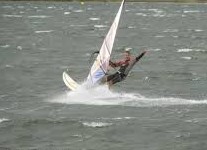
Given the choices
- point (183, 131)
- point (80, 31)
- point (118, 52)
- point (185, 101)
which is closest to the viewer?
point (183, 131)

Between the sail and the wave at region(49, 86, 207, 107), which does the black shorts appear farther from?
the wave at region(49, 86, 207, 107)

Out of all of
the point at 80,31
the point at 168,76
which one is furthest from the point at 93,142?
the point at 80,31

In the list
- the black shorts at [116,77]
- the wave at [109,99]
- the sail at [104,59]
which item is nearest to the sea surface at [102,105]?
the wave at [109,99]

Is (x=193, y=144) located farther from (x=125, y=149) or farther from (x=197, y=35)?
(x=197, y=35)

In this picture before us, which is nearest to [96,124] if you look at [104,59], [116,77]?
[116,77]

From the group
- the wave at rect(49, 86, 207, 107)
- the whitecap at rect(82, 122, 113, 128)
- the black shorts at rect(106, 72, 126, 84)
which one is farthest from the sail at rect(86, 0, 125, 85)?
the whitecap at rect(82, 122, 113, 128)

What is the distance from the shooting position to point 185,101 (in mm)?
37344

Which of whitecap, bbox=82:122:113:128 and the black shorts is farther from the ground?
whitecap, bbox=82:122:113:128

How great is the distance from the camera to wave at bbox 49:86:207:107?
120 feet

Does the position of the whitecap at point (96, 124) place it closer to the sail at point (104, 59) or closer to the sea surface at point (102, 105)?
the sea surface at point (102, 105)

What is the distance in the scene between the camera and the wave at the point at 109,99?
1438 inches

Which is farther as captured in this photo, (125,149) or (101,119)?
(101,119)

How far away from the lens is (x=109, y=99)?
3766 cm

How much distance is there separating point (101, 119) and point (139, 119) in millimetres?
1713
